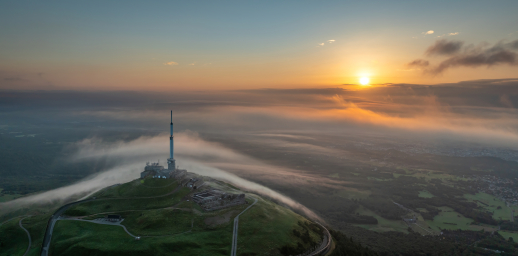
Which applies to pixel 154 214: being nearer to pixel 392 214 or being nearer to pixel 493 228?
pixel 392 214

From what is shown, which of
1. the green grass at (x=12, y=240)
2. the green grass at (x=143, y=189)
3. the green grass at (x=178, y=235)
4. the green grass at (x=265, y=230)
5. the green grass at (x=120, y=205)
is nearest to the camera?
the green grass at (x=178, y=235)

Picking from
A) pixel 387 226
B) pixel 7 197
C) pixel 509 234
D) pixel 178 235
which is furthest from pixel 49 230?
pixel 509 234

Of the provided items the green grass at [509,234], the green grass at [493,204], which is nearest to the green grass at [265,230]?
the green grass at [509,234]

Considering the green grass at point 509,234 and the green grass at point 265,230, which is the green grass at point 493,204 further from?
the green grass at point 265,230

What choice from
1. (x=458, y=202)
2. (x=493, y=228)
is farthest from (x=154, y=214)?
(x=458, y=202)

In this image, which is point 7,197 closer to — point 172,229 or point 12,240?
point 12,240

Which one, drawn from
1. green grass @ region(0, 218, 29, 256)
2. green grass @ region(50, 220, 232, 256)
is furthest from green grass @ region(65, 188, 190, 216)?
green grass @ region(50, 220, 232, 256)

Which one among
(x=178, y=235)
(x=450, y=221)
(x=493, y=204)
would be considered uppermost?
(x=178, y=235)
